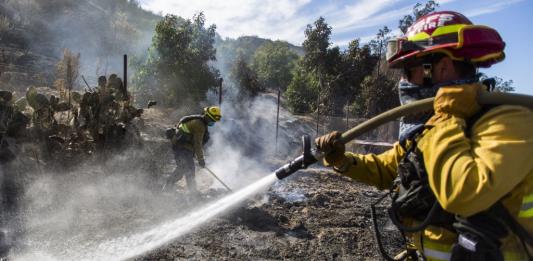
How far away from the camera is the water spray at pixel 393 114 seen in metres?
1.51

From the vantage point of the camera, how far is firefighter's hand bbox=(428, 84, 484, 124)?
1516 millimetres

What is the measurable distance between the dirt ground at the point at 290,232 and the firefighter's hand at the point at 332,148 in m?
3.08

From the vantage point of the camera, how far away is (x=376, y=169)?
239 cm

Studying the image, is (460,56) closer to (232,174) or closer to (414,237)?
(414,237)

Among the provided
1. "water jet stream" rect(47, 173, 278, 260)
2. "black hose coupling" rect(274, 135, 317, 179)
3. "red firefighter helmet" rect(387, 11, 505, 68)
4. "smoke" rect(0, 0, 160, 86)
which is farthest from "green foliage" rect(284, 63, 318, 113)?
"red firefighter helmet" rect(387, 11, 505, 68)

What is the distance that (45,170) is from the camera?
24.6 feet

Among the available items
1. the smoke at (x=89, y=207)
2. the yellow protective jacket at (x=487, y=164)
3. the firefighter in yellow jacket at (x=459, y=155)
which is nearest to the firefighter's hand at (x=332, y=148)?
the firefighter in yellow jacket at (x=459, y=155)

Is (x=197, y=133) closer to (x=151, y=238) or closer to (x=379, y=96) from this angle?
(x=151, y=238)

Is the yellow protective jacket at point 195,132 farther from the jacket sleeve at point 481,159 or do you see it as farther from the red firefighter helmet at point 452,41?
the jacket sleeve at point 481,159

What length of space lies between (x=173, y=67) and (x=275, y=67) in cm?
1909

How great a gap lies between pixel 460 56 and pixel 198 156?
6.80 metres

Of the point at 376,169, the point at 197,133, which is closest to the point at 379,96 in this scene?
the point at 197,133

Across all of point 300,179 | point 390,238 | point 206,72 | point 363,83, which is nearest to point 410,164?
point 390,238

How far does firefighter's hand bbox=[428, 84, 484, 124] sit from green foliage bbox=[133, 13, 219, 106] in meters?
15.8
